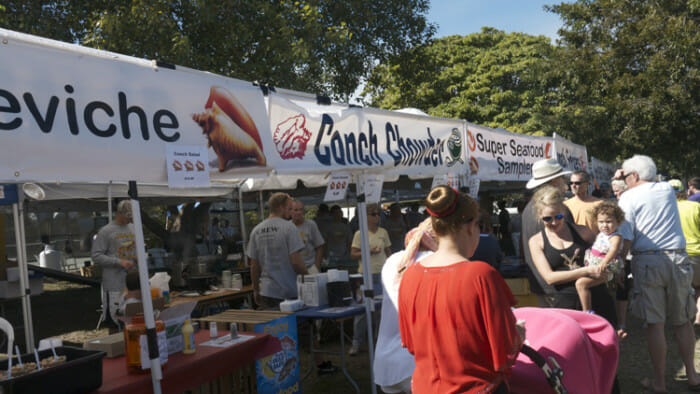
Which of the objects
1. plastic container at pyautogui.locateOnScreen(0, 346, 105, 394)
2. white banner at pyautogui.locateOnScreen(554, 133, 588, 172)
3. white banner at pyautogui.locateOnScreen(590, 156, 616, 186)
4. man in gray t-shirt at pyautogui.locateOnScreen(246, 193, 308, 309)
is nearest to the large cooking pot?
man in gray t-shirt at pyautogui.locateOnScreen(246, 193, 308, 309)

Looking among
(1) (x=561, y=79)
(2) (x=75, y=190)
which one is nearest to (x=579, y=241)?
(2) (x=75, y=190)

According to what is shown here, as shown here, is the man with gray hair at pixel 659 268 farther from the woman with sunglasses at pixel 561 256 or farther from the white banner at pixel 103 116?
the white banner at pixel 103 116

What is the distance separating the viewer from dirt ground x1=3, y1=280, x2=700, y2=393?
4.90 m

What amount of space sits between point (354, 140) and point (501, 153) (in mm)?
3689

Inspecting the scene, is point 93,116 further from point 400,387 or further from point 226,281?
point 226,281

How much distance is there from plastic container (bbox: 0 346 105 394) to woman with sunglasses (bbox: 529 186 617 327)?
279 centimetres

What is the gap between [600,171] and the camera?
45.8ft

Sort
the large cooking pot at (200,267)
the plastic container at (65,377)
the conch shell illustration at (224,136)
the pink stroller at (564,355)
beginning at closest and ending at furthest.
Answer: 1. the plastic container at (65,377)
2. the pink stroller at (564,355)
3. the conch shell illustration at (224,136)
4. the large cooking pot at (200,267)

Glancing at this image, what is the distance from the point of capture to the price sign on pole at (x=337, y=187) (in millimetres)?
4348

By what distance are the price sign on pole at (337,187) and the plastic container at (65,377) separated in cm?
212

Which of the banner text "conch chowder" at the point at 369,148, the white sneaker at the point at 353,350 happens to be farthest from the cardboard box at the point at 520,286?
the white sneaker at the point at 353,350

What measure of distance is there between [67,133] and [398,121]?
3168 mm

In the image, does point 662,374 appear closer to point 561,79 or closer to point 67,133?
point 67,133

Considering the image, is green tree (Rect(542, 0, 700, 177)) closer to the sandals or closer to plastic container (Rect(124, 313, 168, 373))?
the sandals
